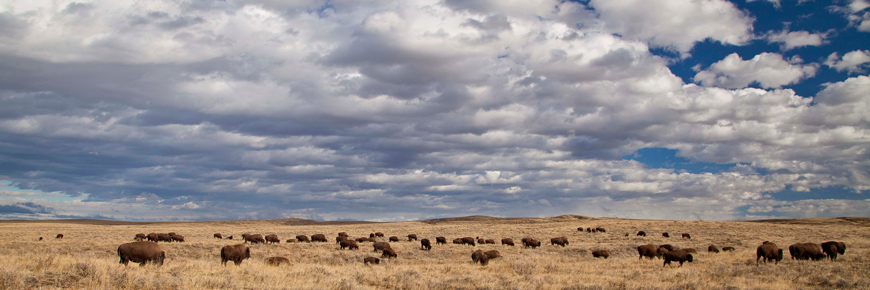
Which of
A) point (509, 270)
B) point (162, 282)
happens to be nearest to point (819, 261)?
point (509, 270)

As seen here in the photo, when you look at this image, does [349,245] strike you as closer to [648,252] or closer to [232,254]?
[232,254]

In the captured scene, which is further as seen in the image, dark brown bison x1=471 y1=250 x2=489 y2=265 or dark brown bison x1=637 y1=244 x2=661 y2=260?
dark brown bison x1=637 y1=244 x2=661 y2=260

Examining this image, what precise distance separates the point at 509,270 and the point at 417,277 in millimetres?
6169

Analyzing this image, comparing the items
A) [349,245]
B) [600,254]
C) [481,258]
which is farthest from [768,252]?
[349,245]

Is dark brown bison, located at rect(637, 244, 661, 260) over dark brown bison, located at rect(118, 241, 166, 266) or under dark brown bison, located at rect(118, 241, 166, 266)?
under

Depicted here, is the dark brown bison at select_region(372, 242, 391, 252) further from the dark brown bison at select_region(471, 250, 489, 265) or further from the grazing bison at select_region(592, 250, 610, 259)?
the grazing bison at select_region(592, 250, 610, 259)

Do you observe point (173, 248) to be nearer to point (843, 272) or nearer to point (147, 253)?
point (147, 253)

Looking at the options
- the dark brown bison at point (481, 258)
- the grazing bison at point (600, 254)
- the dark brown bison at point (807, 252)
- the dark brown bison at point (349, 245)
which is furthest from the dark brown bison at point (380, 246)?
the dark brown bison at point (807, 252)

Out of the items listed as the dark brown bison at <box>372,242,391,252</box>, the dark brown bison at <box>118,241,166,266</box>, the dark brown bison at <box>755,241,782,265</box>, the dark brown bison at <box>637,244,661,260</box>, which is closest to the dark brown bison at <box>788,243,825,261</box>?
the dark brown bison at <box>755,241,782,265</box>

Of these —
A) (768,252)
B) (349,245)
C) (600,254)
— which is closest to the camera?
(768,252)

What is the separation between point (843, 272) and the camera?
2170cm

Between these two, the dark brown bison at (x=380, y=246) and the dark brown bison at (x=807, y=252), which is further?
the dark brown bison at (x=380, y=246)

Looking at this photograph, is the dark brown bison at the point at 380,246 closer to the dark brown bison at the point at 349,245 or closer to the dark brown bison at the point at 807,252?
the dark brown bison at the point at 349,245

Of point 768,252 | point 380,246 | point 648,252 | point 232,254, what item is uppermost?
point 768,252
